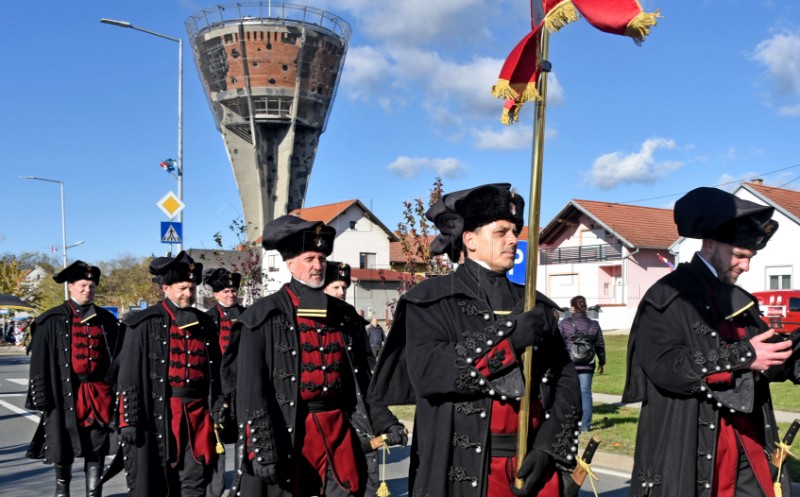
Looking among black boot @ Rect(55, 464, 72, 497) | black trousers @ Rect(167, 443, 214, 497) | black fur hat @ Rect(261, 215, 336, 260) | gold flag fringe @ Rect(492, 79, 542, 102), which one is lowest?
black boot @ Rect(55, 464, 72, 497)

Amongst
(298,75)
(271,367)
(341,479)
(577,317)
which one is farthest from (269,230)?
(298,75)

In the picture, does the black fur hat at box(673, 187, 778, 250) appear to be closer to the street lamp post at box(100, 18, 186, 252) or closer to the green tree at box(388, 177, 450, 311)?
the green tree at box(388, 177, 450, 311)

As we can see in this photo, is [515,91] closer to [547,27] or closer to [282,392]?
[547,27]

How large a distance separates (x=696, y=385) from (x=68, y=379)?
Answer: 21.5 feet

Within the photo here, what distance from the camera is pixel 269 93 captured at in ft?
202

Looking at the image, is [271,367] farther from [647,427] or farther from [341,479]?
[647,427]

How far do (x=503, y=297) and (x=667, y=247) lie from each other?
4441 cm

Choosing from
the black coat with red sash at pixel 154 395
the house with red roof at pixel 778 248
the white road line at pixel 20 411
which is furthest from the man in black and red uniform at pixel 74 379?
the house with red roof at pixel 778 248

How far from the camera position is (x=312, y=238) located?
568 centimetres

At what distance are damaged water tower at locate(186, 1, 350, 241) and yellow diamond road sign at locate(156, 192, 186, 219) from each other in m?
43.8

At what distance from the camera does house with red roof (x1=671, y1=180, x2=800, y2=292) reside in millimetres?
37312

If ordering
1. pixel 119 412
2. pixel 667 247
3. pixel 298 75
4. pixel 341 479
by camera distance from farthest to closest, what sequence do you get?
1. pixel 298 75
2. pixel 667 247
3. pixel 119 412
4. pixel 341 479

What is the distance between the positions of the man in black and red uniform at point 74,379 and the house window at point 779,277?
35919 millimetres

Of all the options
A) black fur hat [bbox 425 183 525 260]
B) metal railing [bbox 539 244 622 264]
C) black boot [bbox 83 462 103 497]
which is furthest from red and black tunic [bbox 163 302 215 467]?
metal railing [bbox 539 244 622 264]
